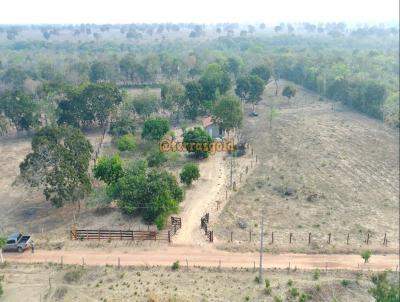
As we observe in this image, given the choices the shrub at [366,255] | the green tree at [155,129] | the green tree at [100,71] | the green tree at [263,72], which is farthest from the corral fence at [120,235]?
the green tree at [100,71]

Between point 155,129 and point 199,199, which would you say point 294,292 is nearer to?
point 199,199

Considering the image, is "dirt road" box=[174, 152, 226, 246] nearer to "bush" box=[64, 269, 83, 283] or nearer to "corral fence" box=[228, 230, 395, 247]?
"corral fence" box=[228, 230, 395, 247]

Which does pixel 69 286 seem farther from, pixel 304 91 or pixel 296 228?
pixel 304 91

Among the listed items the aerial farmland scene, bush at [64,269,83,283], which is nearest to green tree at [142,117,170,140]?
the aerial farmland scene

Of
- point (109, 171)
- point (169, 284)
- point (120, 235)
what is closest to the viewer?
point (169, 284)

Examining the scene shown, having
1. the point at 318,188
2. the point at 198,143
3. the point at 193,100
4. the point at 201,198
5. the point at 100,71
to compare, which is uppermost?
the point at 100,71

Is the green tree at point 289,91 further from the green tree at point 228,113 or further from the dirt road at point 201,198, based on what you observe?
the dirt road at point 201,198

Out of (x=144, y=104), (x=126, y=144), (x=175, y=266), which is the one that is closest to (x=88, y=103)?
(x=144, y=104)
